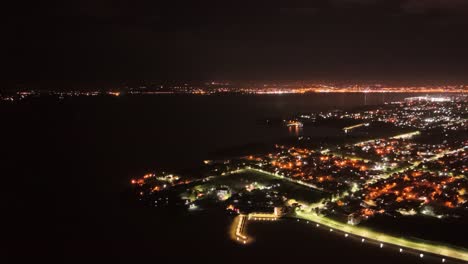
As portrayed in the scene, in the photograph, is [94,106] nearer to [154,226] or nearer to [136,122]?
[136,122]

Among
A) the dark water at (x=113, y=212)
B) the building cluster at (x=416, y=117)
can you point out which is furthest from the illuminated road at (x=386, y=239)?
the building cluster at (x=416, y=117)

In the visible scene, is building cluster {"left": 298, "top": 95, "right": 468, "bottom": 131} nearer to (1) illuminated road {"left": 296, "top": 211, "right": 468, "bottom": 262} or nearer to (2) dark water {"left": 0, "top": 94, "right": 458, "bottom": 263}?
(2) dark water {"left": 0, "top": 94, "right": 458, "bottom": 263}

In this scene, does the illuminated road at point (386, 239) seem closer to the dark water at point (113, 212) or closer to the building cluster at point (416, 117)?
the dark water at point (113, 212)

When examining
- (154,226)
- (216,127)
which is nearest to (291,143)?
(216,127)

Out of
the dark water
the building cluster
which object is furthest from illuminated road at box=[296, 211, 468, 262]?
the building cluster

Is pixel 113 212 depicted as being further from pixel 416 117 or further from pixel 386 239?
pixel 416 117

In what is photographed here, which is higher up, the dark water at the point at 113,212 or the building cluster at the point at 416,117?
the building cluster at the point at 416,117
